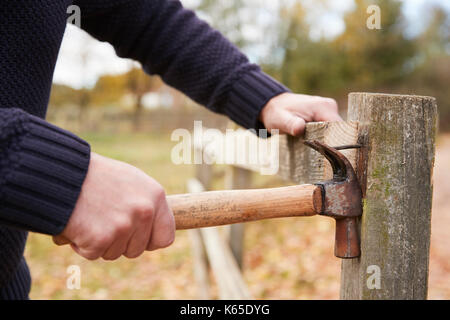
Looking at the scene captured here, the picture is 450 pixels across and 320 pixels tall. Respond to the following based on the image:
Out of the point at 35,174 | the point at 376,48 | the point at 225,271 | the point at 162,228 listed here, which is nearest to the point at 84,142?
the point at 35,174

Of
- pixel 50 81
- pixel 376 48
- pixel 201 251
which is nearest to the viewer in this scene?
pixel 50 81

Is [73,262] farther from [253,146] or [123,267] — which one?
[253,146]

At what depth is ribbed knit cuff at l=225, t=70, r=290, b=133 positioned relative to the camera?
1.22 meters

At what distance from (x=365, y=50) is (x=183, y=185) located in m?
8.45

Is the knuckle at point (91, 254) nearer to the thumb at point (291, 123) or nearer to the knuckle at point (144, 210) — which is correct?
the knuckle at point (144, 210)

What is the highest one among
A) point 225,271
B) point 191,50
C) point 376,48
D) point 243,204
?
point 376,48

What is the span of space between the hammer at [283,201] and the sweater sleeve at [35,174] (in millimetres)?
281

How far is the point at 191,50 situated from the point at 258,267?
128 inches

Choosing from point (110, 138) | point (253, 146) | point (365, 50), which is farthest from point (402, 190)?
point (110, 138)

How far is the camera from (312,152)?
1071 mm

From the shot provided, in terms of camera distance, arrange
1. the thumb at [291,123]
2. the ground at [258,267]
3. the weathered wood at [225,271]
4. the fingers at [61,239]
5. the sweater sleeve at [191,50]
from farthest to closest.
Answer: the ground at [258,267] < the weathered wood at [225,271] < the sweater sleeve at [191,50] < the thumb at [291,123] < the fingers at [61,239]

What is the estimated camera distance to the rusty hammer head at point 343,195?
2.98 ft

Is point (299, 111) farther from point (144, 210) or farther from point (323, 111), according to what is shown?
point (144, 210)

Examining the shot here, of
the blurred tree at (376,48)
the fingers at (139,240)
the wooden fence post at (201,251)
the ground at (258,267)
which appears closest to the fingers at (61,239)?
the fingers at (139,240)
